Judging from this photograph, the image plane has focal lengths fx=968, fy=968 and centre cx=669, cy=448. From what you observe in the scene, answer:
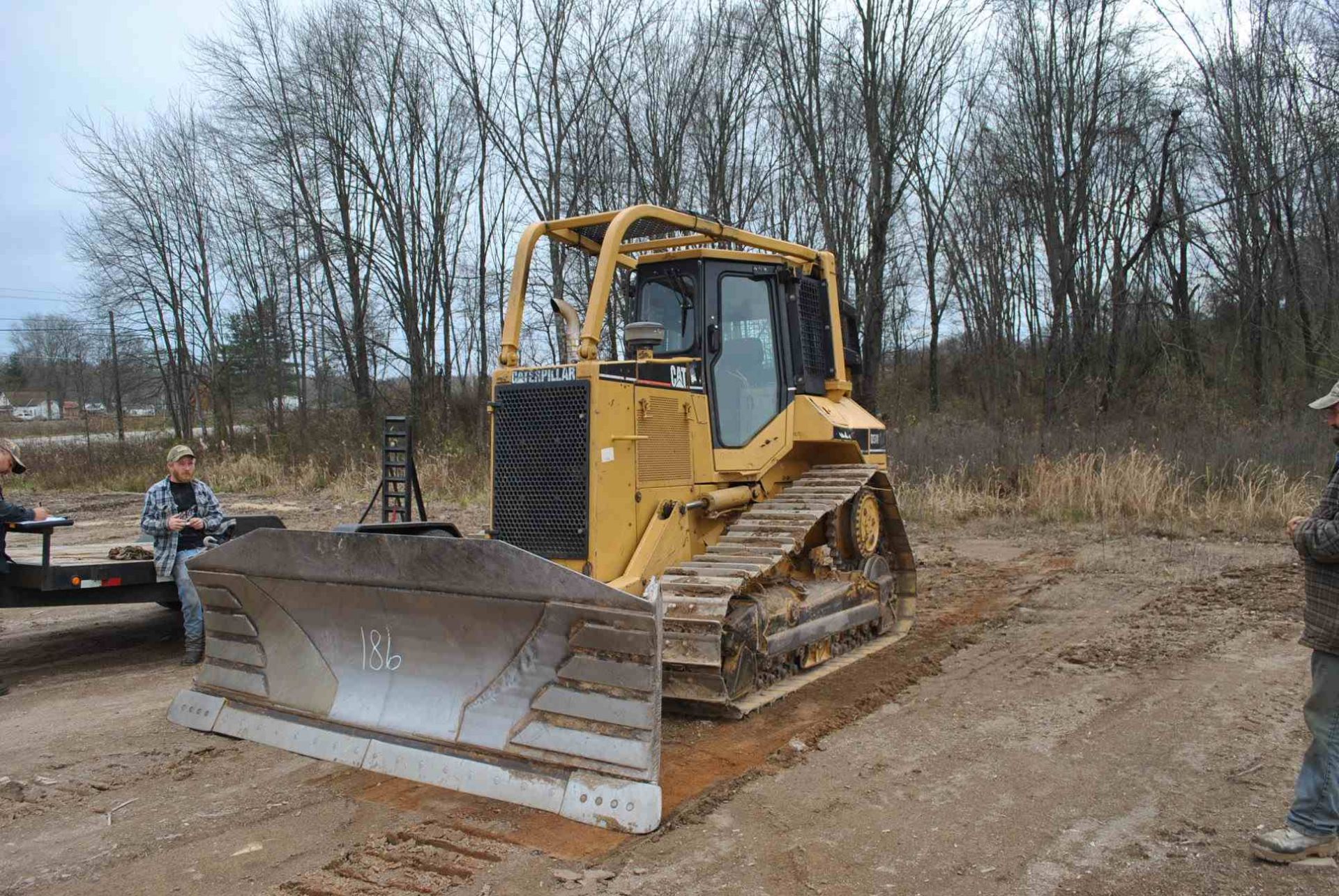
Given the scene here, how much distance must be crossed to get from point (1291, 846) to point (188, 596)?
6.89 metres

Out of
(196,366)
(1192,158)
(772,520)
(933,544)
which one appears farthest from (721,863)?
(196,366)

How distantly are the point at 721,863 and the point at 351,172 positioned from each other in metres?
21.4

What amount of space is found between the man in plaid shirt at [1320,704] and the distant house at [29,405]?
6562 centimetres

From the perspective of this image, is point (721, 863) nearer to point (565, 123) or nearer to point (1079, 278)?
point (565, 123)

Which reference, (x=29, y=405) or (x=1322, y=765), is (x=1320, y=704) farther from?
(x=29, y=405)

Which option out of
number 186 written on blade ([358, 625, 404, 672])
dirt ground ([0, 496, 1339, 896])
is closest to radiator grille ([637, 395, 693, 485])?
dirt ground ([0, 496, 1339, 896])

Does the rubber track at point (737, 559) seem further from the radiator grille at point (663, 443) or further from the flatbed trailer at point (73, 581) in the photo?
the flatbed trailer at point (73, 581)

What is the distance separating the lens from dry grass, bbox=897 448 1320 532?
40.4 feet

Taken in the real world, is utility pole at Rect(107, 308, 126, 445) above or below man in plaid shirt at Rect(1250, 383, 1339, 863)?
above

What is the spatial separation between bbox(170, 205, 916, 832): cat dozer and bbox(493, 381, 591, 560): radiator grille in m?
0.01

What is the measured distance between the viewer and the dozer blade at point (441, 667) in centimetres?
405

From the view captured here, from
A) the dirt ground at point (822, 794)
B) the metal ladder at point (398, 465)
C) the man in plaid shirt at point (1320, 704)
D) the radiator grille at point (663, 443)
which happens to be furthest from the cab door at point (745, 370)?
the man in plaid shirt at point (1320, 704)

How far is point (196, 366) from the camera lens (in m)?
30.0

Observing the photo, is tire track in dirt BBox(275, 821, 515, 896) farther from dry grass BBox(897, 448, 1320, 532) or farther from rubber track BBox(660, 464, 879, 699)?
dry grass BBox(897, 448, 1320, 532)
